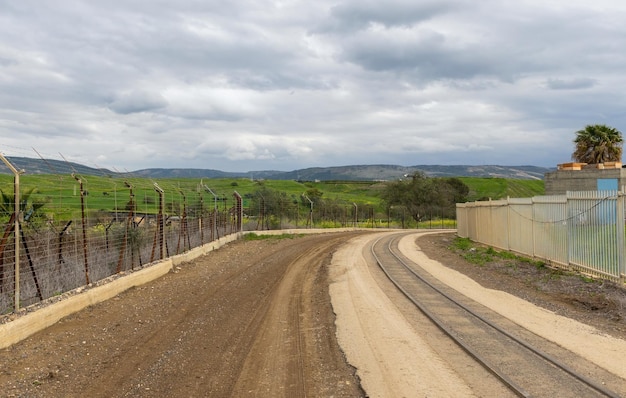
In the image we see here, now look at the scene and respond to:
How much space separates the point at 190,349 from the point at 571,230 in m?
12.8

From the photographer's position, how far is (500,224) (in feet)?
88.0

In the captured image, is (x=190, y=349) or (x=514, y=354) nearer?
(x=514, y=354)

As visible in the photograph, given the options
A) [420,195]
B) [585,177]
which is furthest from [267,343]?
[420,195]

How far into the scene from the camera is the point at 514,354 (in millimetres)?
8008

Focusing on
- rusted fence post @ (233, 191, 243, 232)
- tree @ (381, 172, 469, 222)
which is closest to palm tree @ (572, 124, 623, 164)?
tree @ (381, 172, 469, 222)

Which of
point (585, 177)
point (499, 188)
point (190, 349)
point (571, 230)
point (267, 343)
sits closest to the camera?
point (190, 349)

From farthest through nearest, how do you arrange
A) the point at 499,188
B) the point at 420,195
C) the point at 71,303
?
the point at 499,188 → the point at 420,195 → the point at 71,303

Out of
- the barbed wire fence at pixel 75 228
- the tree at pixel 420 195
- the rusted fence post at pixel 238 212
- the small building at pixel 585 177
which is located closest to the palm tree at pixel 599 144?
the small building at pixel 585 177

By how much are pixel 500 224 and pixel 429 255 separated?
4.15 meters

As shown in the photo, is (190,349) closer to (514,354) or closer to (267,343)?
(267,343)

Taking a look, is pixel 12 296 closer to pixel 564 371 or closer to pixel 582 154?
pixel 564 371

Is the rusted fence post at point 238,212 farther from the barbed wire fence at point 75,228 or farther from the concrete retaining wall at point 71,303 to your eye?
the concrete retaining wall at point 71,303

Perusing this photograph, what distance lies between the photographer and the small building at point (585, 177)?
4425 cm

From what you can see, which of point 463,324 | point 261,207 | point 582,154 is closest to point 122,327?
point 463,324
